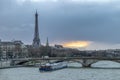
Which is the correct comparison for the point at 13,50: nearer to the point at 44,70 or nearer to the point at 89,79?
the point at 44,70

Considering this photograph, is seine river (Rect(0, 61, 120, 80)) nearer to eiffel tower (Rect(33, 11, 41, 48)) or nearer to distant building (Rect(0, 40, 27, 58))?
distant building (Rect(0, 40, 27, 58))

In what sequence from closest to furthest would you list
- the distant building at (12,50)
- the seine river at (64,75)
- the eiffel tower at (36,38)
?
the seine river at (64,75) < the distant building at (12,50) < the eiffel tower at (36,38)

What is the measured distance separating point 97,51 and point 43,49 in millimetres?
41104

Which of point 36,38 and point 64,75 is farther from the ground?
point 36,38

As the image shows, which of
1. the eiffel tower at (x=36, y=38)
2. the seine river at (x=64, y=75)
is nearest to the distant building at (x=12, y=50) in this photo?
the eiffel tower at (x=36, y=38)

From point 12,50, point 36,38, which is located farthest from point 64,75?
point 36,38

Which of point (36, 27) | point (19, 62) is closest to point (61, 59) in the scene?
point (19, 62)

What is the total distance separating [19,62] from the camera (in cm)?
9062

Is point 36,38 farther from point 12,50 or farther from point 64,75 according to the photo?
point 64,75

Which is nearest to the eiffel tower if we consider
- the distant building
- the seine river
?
the distant building

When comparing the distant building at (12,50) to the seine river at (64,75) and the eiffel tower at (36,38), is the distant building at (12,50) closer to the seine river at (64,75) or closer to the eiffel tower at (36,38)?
the eiffel tower at (36,38)

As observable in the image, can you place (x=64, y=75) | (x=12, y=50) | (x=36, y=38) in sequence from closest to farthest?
1. (x=64, y=75)
2. (x=12, y=50)
3. (x=36, y=38)

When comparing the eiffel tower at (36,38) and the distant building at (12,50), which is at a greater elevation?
the eiffel tower at (36,38)

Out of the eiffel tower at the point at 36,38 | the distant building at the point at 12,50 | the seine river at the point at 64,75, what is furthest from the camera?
the eiffel tower at the point at 36,38
